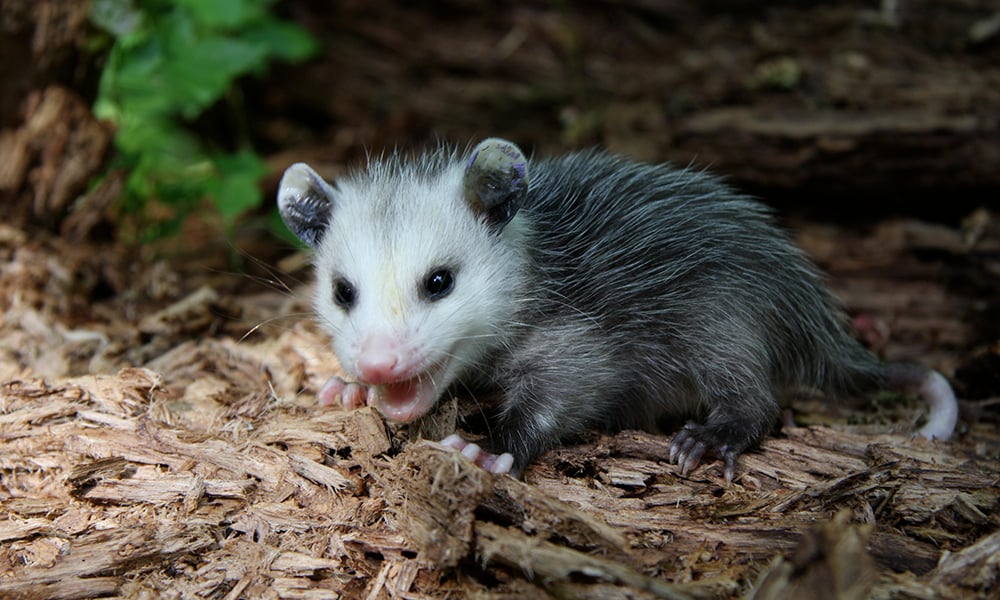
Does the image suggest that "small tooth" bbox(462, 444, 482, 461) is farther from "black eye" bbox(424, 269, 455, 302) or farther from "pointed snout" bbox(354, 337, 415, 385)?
"black eye" bbox(424, 269, 455, 302)

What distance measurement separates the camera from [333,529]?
8.02 feet

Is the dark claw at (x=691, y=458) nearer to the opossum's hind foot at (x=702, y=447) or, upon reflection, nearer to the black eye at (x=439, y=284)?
the opossum's hind foot at (x=702, y=447)

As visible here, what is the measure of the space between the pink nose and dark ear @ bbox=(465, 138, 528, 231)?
693 millimetres

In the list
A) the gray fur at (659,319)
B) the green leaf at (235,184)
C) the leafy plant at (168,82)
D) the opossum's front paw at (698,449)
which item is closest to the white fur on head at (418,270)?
the gray fur at (659,319)

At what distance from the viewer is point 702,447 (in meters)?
2.73

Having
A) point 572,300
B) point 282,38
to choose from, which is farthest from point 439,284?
point 282,38

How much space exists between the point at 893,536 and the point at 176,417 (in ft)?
7.48

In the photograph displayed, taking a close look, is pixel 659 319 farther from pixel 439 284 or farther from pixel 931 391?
pixel 931 391

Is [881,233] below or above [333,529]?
above

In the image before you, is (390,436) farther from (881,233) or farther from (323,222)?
(881,233)

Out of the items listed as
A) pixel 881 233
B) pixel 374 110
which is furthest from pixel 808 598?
pixel 374 110

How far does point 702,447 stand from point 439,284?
0.99 metres

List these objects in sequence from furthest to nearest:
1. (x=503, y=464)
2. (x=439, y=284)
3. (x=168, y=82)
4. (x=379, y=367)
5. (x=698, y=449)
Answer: (x=168, y=82), (x=698, y=449), (x=439, y=284), (x=503, y=464), (x=379, y=367)

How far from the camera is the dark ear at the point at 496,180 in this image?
2.66 m
